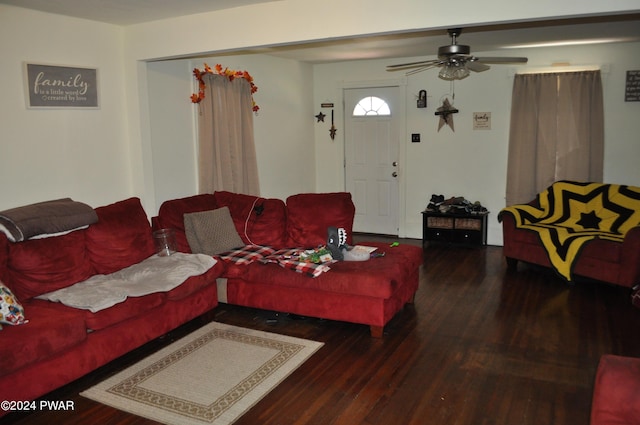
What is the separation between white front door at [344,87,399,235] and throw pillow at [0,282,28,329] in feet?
16.6

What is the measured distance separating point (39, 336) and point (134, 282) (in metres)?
0.89

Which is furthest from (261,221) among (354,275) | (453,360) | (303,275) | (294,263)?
(453,360)

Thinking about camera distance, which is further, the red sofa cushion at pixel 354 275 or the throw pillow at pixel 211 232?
the throw pillow at pixel 211 232

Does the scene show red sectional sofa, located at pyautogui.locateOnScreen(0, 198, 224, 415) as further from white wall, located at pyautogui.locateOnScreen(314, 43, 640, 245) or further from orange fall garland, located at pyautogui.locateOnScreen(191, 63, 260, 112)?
white wall, located at pyautogui.locateOnScreen(314, 43, 640, 245)

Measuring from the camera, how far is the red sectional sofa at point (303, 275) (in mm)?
3756

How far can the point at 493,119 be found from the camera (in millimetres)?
6445

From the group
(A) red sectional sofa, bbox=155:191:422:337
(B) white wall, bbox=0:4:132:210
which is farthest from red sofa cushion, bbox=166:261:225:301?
(B) white wall, bbox=0:4:132:210

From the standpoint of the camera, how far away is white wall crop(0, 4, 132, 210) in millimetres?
3738

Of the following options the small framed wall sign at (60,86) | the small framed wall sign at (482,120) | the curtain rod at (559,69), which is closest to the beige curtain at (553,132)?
the curtain rod at (559,69)

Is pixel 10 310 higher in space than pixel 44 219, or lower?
lower

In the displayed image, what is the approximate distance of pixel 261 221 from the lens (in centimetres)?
473

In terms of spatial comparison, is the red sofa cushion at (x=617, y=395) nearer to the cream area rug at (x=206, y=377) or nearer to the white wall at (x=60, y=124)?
the cream area rug at (x=206, y=377)

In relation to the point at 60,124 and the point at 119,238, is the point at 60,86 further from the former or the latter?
the point at 119,238

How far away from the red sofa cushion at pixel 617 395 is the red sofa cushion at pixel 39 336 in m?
2.64
